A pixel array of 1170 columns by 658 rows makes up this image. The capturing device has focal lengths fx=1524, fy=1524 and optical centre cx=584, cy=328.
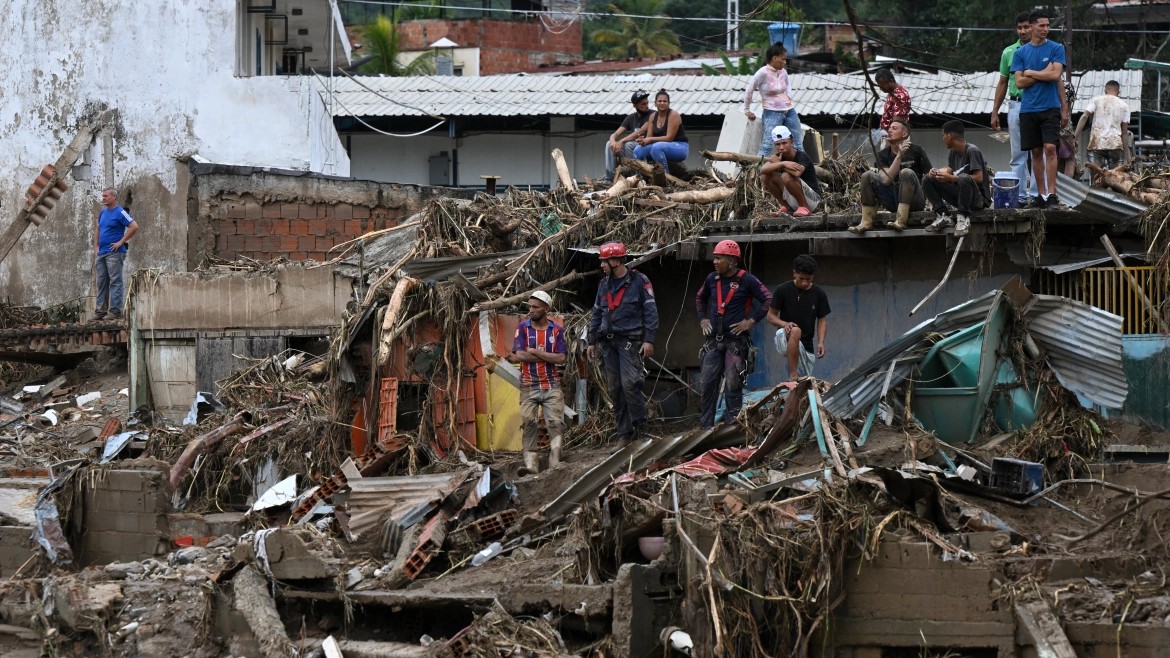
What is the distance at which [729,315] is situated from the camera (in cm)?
1267

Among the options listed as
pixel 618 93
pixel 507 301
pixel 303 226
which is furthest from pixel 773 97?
pixel 618 93

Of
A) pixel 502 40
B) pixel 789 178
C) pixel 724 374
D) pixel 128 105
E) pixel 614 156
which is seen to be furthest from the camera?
pixel 502 40

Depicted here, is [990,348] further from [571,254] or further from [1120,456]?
[571,254]

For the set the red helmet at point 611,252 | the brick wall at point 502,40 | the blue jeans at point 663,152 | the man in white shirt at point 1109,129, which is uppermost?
the brick wall at point 502,40

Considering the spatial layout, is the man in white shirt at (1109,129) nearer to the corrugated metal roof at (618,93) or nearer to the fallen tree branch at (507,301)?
the fallen tree branch at (507,301)

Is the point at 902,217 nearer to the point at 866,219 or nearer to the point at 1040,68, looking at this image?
the point at 866,219

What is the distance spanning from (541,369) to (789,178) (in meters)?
3.13

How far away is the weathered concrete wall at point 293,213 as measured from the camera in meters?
19.6

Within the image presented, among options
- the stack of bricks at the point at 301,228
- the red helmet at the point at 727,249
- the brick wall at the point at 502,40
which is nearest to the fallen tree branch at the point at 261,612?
the red helmet at the point at 727,249

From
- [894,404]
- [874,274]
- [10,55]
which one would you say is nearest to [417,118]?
[10,55]

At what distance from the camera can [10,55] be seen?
22.4m

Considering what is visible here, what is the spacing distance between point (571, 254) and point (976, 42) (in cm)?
1891

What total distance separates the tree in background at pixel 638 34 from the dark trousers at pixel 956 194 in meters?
30.5

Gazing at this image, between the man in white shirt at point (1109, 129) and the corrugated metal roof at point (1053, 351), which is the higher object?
the man in white shirt at point (1109, 129)
